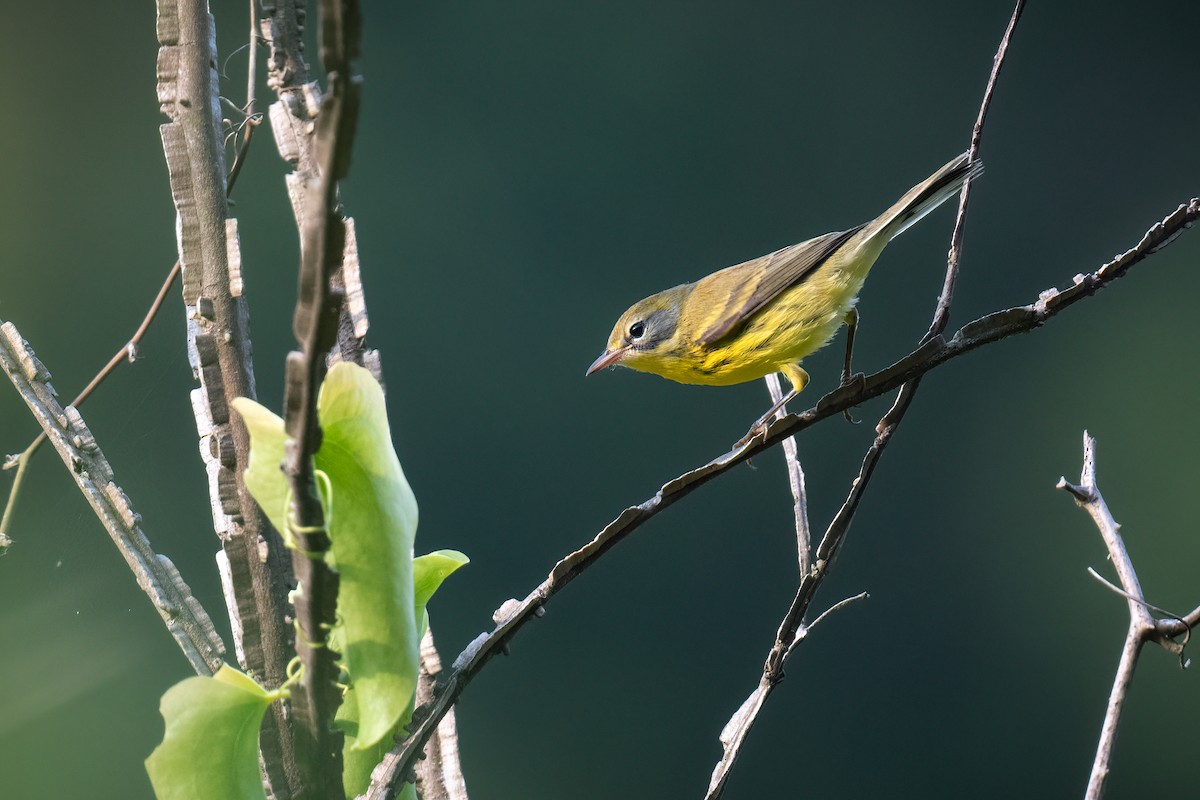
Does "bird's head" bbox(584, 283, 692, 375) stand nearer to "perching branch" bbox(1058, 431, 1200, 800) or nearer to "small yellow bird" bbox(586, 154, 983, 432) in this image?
"small yellow bird" bbox(586, 154, 983, 432)

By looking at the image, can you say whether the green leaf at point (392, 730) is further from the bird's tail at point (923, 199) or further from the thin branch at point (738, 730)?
the bird's tail at point (923, 199)

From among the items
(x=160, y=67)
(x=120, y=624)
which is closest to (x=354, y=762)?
(x=160, y=67)

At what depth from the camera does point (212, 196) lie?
407mm

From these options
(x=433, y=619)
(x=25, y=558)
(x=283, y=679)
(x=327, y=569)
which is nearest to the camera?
(x=327, y=569)

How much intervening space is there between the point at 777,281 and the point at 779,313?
4 cm

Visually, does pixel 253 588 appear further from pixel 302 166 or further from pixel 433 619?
pixel 433 619

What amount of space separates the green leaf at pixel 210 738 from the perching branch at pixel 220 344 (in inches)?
1.9

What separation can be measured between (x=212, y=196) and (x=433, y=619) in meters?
1.21

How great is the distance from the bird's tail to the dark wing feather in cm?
3

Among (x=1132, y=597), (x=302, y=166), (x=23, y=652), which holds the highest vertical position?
(x=302, y=166)

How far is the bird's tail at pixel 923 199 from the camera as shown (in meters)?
0.73

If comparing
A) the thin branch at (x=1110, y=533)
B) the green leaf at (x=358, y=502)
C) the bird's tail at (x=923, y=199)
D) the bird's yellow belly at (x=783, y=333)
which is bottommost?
the thin branch at (x=1110, y=533)

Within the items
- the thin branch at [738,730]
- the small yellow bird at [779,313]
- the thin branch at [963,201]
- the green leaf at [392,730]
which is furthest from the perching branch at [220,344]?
the small yellow bird at [779,313]

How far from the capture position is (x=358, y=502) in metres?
0.30
